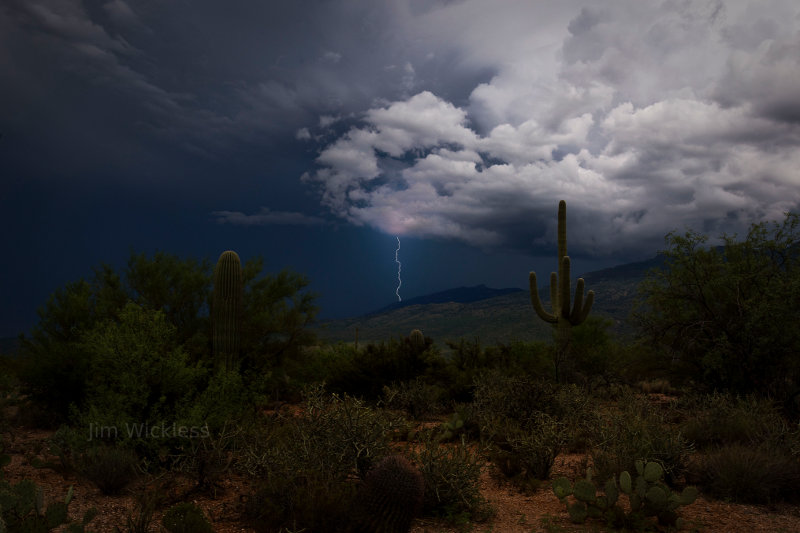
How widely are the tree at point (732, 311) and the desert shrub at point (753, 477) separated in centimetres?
592

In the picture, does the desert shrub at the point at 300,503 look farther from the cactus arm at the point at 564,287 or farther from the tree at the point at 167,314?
the cactus arm at the point at 564,287

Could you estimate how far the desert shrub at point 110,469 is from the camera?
690 cm

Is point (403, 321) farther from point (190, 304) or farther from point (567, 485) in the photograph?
point (567, 485)

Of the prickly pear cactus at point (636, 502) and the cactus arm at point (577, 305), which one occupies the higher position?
Answer: the cactus arm at point (577, 305)

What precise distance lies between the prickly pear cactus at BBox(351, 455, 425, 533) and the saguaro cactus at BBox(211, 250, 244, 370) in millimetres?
8717

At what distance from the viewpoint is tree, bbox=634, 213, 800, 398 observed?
12055mm

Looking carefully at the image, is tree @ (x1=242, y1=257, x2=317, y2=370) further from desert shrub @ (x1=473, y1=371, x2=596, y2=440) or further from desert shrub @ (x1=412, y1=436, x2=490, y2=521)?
desert shrub @ (x1=412, y1=436, x2=490, y2=521)

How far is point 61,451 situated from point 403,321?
130124 mm

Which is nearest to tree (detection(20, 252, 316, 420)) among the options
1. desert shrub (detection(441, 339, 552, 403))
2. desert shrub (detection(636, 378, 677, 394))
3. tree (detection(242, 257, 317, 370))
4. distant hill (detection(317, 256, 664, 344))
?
tree (detection(242, 257, 317, 370))

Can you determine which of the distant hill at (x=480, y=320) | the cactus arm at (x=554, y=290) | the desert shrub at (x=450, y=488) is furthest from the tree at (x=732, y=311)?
the distant hill at (x=480, y=320)

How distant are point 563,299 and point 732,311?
5891 mm

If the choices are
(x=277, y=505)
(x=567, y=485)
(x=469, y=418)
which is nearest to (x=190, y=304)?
(x=469, y=418)

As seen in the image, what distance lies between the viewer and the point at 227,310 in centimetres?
1373

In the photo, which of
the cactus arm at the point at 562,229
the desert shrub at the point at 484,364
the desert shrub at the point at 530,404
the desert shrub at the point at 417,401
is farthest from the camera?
the cactus arm at the point at 562,229
